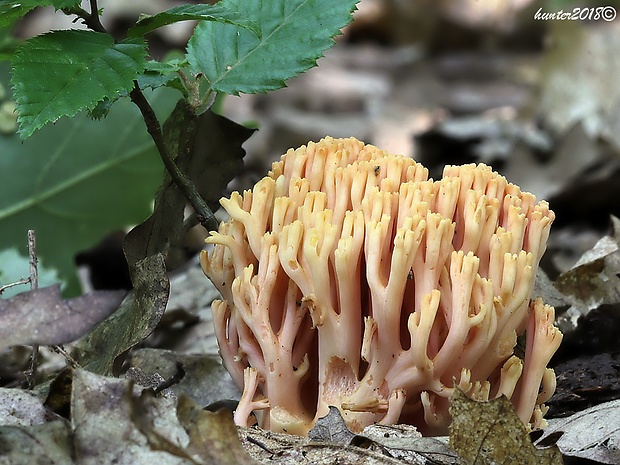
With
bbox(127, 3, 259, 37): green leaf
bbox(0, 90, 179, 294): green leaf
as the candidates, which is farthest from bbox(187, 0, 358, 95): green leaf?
bbox(0, 90, 179, 294): green leaf

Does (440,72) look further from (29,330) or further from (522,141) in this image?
(29,330)

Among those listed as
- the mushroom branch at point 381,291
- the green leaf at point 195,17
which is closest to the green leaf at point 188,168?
the mushroom branch at point 381,291

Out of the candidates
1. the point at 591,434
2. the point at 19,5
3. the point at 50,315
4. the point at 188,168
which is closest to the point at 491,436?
the point at 591,434

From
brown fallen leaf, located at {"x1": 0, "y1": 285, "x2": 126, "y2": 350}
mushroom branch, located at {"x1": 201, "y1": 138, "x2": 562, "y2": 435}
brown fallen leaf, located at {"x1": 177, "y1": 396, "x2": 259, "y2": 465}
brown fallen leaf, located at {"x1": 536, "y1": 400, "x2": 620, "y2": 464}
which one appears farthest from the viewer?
mushroom branch, located at {"x1": 201, "y1": 138, "x2": 562, "y2": 435}

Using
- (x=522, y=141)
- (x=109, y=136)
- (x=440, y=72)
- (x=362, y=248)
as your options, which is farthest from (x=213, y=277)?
(x=440, y=72)
